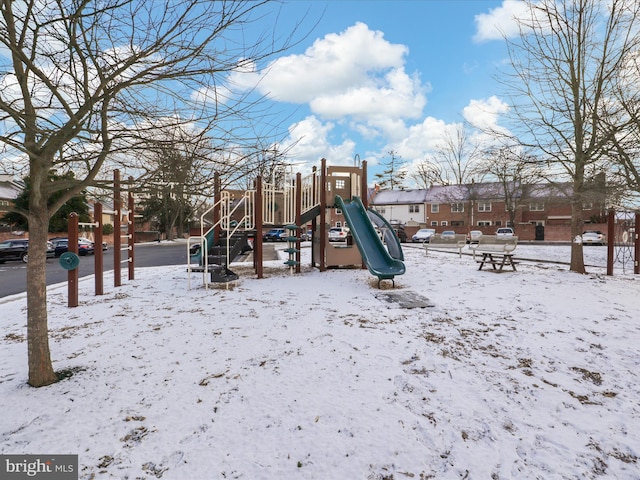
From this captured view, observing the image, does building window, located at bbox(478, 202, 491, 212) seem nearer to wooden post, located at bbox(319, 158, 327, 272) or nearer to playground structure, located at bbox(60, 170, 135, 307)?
wooden post, located at bbox(319, 158, 327, 272)

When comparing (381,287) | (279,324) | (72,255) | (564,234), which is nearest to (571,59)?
(381,287)

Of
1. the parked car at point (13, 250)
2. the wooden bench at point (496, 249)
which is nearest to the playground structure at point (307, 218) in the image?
the wooden bench at point (496, 249)

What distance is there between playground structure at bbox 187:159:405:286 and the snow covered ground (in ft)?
10.5

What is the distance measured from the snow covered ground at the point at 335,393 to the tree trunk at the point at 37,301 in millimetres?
184

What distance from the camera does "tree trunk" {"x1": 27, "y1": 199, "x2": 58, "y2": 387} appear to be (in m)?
3.10

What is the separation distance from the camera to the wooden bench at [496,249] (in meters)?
10.5

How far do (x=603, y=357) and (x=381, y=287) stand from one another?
4664mm

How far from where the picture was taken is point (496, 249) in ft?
37.0

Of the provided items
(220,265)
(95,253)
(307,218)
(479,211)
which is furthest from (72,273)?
(479,211)

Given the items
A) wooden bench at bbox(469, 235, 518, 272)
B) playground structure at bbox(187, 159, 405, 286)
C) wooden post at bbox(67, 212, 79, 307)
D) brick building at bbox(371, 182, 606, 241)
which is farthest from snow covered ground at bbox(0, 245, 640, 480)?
brick building at bbox(371, 182, 606, 241)

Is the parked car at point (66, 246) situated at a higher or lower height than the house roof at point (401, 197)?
lower

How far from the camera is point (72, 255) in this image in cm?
646

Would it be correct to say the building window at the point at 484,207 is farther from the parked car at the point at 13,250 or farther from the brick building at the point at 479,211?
the parked car at the point at 13,250

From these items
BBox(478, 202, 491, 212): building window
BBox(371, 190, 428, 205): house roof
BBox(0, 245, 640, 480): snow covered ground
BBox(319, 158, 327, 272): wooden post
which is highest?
BBox(371, 190, 428, 205): house roof
